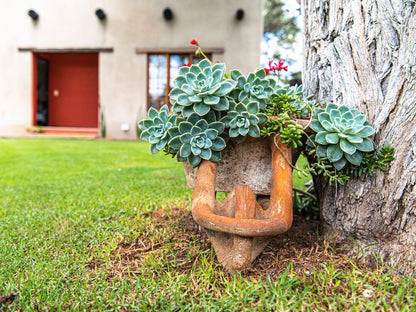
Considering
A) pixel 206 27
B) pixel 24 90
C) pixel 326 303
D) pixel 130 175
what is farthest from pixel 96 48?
pixel 326 303

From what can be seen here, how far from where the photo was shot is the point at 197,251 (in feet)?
4.29

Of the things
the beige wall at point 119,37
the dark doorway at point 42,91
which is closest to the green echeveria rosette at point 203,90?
the beige wall at point 119,37

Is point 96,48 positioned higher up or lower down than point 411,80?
higher up

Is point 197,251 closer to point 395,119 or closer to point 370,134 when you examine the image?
point 370,134

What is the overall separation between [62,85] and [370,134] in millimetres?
12445

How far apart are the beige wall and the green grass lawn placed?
6.75 meters

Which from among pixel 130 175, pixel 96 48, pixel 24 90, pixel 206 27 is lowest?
pixel 130 175

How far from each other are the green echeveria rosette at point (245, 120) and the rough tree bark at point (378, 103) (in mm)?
397

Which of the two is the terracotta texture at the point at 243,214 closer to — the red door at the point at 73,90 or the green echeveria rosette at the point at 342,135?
the green echeveria rosette at the point at 342,135

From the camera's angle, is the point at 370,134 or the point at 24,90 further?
the point at 24,90

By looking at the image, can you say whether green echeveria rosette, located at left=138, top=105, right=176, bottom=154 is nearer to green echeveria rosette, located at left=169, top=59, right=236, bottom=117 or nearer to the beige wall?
green echeveria rosette, located at left=169, top=59, right=236, bottom=117

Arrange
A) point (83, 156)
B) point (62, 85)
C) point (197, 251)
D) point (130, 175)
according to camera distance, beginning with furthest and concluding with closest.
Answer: point (62, 85)
point (83, 156)
point (130, 175)
point (197, 251)

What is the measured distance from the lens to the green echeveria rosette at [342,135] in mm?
1129

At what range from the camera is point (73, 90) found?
11719 millimetres
